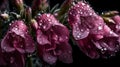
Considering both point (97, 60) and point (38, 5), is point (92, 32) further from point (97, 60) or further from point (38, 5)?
point (97, 60)

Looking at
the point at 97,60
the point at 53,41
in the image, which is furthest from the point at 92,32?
the point at 97,60

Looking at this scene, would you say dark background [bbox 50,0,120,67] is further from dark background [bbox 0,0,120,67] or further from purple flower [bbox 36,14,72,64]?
purple flower [bbox 36,14,72,64]

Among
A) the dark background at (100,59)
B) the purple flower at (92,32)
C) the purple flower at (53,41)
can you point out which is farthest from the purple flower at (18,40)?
the dark background at (100,59)

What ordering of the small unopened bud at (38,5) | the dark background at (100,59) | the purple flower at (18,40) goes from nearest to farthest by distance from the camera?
the purple flower at (18,40), the small unopened bud at (38,5), the dark background at (100,59)

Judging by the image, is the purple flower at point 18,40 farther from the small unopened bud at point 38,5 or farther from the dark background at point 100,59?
the dark background at point 100,59

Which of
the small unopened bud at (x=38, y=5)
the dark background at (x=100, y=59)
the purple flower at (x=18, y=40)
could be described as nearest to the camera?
the purple flower at (x=18, y=40)

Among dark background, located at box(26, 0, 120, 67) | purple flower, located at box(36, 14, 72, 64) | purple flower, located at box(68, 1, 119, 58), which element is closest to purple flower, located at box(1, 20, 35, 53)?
purple flower, located at box(36, 14, 72, 64)
